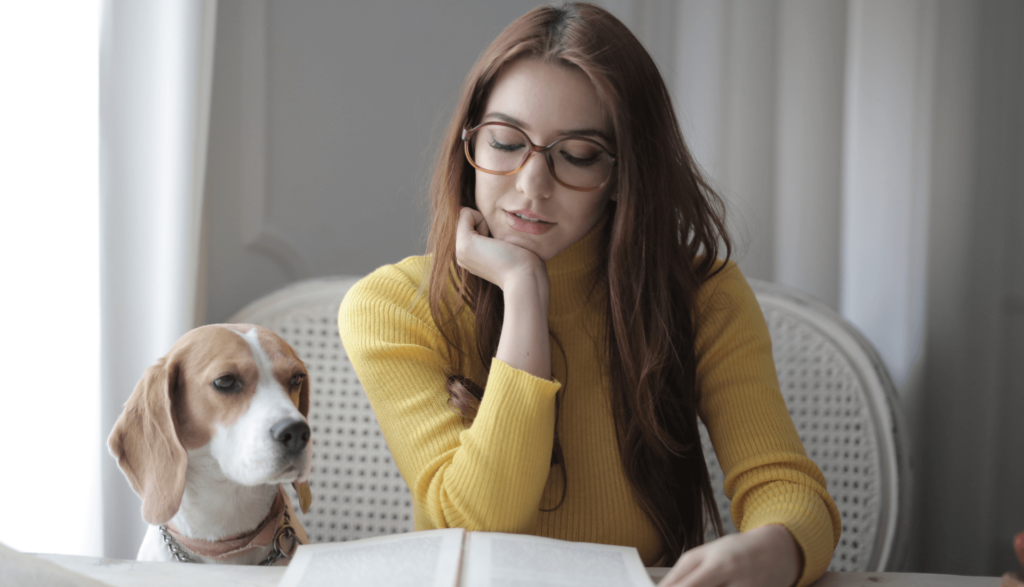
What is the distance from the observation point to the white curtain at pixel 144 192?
120 centimetres

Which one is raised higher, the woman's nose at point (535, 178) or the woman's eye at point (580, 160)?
the woman's eye at point (580, 160)

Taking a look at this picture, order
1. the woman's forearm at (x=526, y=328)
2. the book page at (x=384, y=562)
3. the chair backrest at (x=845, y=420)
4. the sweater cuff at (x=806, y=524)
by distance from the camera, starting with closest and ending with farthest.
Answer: the book page at (x=384, y=562) → the sweater cuff at (x=806, y=524) → the woman's forearm at (x=526, y=328) → the chair backrest at (x=845, y=420)

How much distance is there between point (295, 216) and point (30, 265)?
2.33ft

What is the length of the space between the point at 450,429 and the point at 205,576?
1.02 ft

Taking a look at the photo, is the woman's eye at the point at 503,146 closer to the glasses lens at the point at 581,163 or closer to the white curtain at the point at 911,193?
the glasses lens at the point at 581,163

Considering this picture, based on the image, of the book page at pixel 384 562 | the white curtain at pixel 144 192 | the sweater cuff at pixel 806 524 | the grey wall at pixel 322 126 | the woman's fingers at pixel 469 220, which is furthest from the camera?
the grey wall at pixel 322 126

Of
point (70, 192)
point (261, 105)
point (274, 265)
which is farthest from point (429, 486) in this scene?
point (261, 105)

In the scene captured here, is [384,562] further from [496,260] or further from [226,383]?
[496,260]

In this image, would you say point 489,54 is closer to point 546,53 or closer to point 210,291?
point 546,53

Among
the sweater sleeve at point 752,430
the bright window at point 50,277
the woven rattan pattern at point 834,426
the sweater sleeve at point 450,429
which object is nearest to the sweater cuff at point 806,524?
the sweater sleeve at point 752,430

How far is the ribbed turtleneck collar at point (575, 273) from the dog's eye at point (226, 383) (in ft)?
1.49

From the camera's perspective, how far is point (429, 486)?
0.83 meters

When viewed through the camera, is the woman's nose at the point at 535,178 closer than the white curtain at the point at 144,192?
Yes

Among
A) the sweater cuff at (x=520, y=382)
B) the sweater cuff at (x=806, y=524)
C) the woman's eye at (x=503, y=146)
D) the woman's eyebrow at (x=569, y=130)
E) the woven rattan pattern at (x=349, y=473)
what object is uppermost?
the woman's eyebrow at (x=569, y=130)
